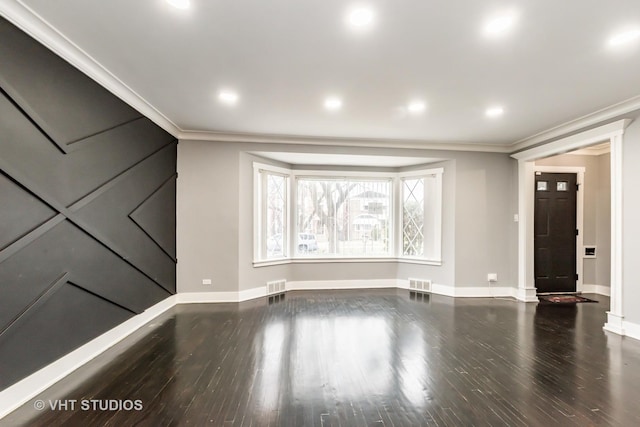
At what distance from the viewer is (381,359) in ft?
9.60

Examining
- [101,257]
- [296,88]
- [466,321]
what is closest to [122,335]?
[101,257]

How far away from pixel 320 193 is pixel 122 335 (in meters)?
3.94

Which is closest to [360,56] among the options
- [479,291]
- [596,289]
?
[479,291]

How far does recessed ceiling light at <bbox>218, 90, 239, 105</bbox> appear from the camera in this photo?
3289 mm

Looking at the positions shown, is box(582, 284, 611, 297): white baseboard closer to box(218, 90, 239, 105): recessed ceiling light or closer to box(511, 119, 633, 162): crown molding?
box(511, 119, 633, 162): crown molding

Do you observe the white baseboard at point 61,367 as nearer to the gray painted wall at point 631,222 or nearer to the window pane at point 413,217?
the window pane at point 413,217

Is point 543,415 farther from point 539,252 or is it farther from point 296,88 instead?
point 539,252

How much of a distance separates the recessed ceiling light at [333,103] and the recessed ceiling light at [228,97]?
3.38 ft

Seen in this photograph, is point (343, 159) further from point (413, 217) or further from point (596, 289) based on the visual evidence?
point (596, 289)

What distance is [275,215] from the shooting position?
18.7ft

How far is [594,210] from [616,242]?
2.65m

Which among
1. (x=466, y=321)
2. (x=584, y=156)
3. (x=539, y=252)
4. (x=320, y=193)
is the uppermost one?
(x=584, y=156)

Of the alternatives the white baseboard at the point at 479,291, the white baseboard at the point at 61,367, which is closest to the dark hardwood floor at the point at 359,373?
the white baseboard at the point at 61,367

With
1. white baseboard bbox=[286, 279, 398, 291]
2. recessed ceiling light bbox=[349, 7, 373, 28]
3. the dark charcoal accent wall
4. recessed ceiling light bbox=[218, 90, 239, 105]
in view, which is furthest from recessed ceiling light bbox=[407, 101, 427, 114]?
white baseboard bbox=[286, 279, 398, 291]
